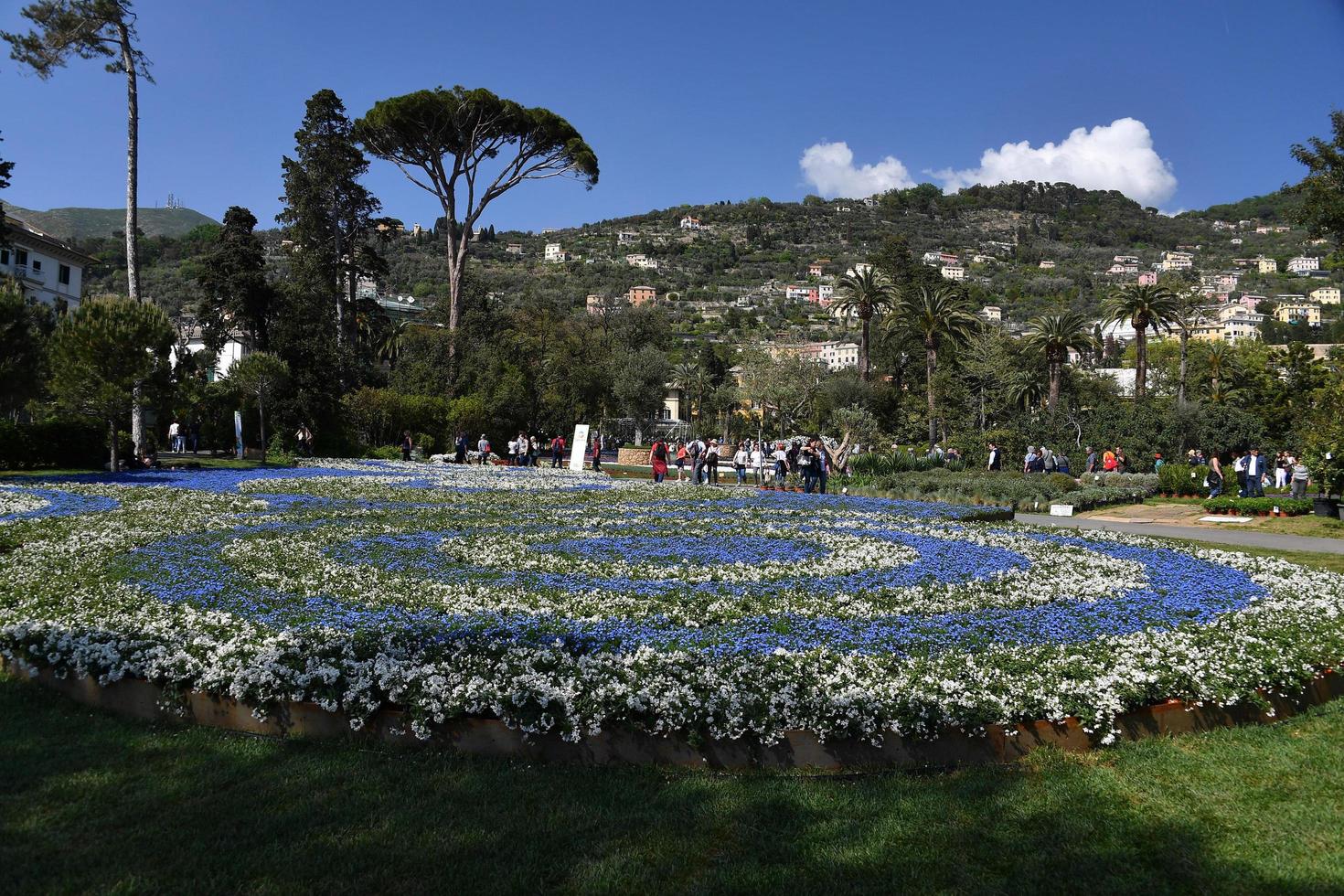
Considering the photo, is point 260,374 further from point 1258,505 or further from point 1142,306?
point 1142,306

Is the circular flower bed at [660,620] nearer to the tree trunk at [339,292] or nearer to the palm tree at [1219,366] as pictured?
the tree trunk at [339,292]

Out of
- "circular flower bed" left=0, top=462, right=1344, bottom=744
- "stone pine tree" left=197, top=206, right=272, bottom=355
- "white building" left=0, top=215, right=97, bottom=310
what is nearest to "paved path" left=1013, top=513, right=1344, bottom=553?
"circular flower bed" left=0, top=462, right=1344, bottom=744

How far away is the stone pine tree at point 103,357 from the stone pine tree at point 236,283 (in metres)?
17.7

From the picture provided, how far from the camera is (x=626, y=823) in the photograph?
3.79 m

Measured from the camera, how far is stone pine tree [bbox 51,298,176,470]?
65.3 feet

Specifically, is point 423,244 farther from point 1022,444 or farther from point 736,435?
point 1022,444

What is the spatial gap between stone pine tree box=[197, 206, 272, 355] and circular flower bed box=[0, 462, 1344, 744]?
27973 millimetres

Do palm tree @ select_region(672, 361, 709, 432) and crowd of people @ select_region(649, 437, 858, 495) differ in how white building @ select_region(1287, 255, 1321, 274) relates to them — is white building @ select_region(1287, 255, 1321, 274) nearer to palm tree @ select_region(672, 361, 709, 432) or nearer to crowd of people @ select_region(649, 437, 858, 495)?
palm tree @ select_region(672, 361, 709, 432)

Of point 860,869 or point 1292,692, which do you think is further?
point 1292,692

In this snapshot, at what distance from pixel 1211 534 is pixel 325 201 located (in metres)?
38.7

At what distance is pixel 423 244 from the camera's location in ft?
579

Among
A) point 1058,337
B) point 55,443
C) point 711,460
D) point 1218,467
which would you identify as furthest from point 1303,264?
point 55,443

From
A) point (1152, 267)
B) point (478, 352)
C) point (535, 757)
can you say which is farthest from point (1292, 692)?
point (1152, 267)

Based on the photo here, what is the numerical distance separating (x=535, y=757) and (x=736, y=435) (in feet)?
178
